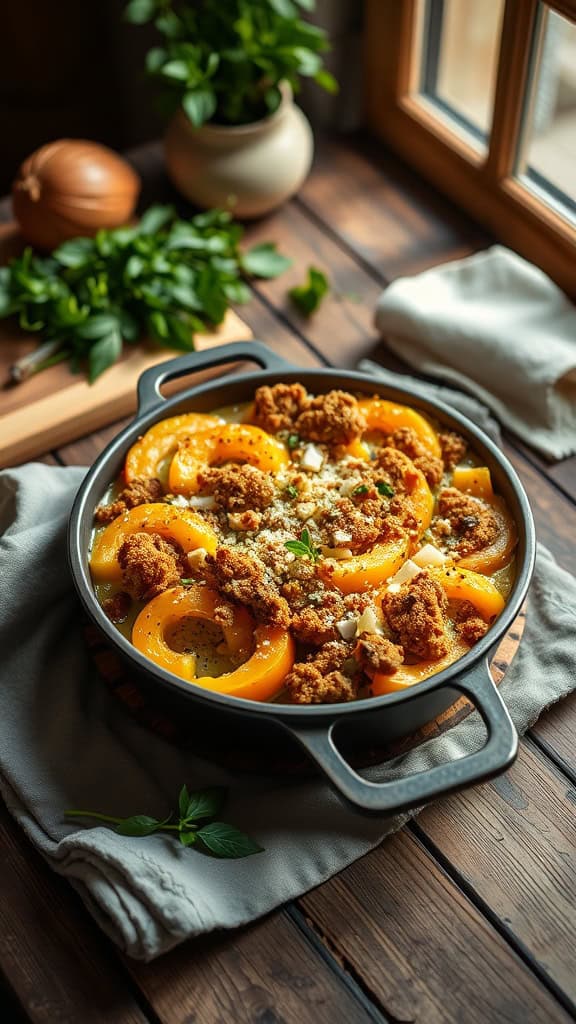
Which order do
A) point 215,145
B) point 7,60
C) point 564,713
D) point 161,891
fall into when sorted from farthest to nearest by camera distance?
point 7,60 → point 215,145 → point 564,713 → point 161,891

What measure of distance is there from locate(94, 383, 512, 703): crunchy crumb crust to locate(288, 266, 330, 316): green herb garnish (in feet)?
1.69

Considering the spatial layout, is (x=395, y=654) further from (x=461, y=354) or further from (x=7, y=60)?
(x=7, y=60)

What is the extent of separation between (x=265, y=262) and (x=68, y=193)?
0.45 meters

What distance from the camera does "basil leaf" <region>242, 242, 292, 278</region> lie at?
2457mm

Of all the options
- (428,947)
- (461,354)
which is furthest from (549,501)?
(428,947)

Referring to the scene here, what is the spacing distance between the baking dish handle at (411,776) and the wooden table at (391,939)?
9.7 inches

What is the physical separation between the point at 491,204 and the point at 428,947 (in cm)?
165

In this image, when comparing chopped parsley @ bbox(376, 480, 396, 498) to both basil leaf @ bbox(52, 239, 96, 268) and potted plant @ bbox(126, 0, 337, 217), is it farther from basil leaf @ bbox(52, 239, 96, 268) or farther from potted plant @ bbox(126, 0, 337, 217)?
potted plant @ bbox(126, 0, 337, 217)

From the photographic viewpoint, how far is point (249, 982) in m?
1.51

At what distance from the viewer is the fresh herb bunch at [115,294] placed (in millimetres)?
2244

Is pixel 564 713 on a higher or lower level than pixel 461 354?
lower

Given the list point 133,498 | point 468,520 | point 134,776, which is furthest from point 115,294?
point 134,776

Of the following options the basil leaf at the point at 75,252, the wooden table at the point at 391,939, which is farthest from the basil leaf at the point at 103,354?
the wooden table at the point at 391,939

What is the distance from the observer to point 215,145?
245cm
